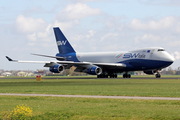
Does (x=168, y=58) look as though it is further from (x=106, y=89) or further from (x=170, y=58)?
(x=106, y=89)

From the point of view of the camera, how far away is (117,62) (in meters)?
69.9

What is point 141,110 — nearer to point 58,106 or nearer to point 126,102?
point 126,102

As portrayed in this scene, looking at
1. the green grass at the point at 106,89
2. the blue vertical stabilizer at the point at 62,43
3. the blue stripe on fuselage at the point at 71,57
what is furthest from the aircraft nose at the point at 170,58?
the blue vertical stabilizer at the point at 62,43

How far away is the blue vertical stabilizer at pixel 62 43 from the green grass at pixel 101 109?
58.1 m

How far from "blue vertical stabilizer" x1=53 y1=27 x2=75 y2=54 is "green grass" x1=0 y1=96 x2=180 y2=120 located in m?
58.1

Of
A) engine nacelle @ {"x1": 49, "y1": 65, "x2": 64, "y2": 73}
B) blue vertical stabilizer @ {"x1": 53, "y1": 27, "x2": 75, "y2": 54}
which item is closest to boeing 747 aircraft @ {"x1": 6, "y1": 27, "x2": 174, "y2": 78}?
engine nacelle @ {"x1": 49, "y1": 65, "x2": 64, "y2": 73}

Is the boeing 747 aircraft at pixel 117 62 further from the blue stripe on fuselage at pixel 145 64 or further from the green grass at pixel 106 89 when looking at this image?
the green grass at pixel 106 89

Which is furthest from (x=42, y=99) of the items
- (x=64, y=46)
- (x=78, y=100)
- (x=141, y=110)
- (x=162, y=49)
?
(x=64, y=46)

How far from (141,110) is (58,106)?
5.31m

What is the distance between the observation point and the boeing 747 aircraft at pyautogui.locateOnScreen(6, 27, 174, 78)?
64.1 metres

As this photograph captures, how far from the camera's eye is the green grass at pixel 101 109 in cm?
1737

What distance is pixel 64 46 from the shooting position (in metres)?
81.9

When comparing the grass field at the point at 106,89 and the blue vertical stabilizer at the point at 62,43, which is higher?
the blue vertical stabilizer at the point at 62,43

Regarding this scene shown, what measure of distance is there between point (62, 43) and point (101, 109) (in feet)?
210
